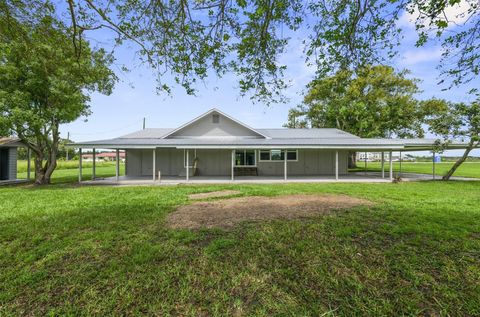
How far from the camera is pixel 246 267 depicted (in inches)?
126

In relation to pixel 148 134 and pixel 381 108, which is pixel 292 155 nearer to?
pixel 148 134

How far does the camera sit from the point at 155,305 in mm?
2480

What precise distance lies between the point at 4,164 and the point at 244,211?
18.3m

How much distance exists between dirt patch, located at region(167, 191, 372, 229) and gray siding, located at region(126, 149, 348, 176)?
9.36 m

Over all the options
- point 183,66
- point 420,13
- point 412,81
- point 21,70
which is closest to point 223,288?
point 183,66

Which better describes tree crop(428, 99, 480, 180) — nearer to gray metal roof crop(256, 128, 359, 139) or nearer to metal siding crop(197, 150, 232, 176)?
gray metal roof crop(256, 128, 359, 139)

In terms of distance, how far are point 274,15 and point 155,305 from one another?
498cm

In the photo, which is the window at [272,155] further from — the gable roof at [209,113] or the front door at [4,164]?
the front door at [4,164]

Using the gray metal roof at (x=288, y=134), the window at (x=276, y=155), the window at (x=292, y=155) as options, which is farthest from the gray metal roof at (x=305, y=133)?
the window at (x=276, y=155)

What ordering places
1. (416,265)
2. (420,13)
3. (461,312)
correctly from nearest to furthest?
1. (461,312)
2. (416,265)
3. (420,13)

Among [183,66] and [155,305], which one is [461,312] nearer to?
[155,305]

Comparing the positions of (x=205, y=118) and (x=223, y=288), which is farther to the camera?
(x=205, y=118)

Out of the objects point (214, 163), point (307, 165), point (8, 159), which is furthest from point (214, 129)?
point (8, 159)

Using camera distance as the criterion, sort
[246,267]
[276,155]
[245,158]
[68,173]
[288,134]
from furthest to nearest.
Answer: [68,173] < [288,134] < [276,155] < [245,158] < [246,267]
